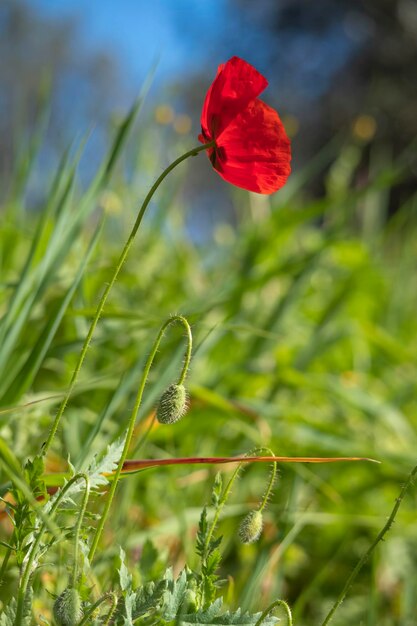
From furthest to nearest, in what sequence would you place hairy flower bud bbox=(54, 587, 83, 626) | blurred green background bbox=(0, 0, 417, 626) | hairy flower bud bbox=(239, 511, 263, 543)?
blurred green background bbox=(0, 0, 417, 626) < hairy flower bud bbox=(239, 511, 263, 543) < hairy flower bud bbox=(54, 587, 83, 626)

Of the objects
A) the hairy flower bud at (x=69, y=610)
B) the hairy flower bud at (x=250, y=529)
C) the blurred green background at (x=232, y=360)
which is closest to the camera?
the hairy flower bud at (x=69, y=610)

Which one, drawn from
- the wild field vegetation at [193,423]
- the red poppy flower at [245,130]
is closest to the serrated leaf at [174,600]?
the wild field vegetation at [193,423]

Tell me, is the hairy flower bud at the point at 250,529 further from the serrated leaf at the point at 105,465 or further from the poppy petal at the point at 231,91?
the poppy petal at the point at 231,91

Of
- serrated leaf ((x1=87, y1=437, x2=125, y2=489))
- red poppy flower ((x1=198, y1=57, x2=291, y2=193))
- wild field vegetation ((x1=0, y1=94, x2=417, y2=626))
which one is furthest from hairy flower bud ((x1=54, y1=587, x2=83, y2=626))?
red poppy flower ((x1=198, y1=57, x2=291, y2=193))

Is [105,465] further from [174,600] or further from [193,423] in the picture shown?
[193,423]

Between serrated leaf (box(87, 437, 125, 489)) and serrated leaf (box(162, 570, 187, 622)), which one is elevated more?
serrated leaf (box(87, 437, 125, 489))

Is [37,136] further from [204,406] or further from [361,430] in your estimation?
[361,430]

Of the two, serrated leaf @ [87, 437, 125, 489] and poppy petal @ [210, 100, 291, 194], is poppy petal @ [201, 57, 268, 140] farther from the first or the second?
serrated leaf @ [87, 437, 125, 489]

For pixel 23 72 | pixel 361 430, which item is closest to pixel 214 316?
pixel 361 430
